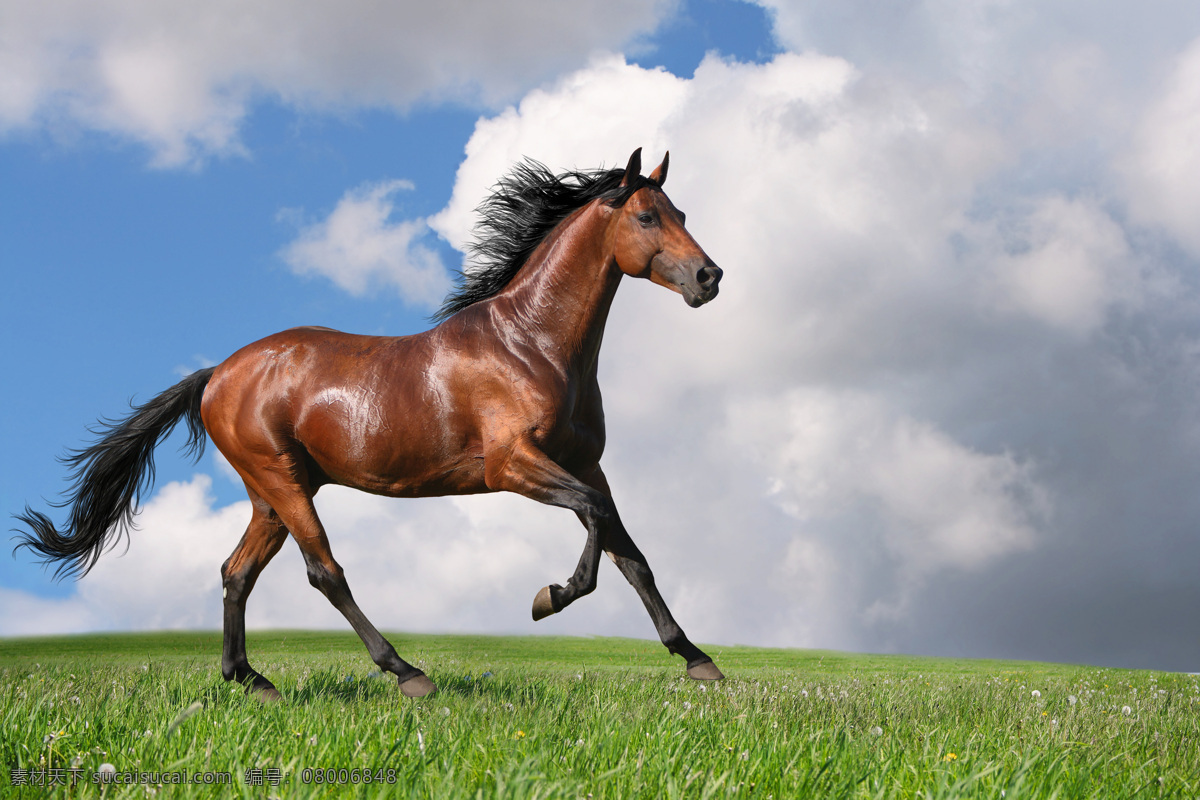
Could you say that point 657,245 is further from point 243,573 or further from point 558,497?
point 243,573

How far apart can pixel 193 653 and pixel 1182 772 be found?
1292cm

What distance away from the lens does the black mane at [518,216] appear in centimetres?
646

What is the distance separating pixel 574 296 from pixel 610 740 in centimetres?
334

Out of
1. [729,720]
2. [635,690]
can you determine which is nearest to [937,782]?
[729,720]

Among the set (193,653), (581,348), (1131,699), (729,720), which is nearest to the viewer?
(729,720)

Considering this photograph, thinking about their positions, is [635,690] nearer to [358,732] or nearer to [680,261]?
[358,732]

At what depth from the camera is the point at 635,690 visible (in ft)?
18.2

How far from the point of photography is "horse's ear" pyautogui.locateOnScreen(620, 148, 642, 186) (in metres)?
5.82

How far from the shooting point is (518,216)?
6.58 m

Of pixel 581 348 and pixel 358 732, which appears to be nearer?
pixel 358 732

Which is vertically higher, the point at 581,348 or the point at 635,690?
the point at 581,348

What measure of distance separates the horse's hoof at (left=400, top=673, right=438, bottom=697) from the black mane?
2.77 meters

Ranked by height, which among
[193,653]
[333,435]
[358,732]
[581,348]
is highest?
[581,348]

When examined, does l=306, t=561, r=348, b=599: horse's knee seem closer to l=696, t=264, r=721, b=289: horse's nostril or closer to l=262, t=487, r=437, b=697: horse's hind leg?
l=262, t=487, r=437, b=697: horse's hind leg
